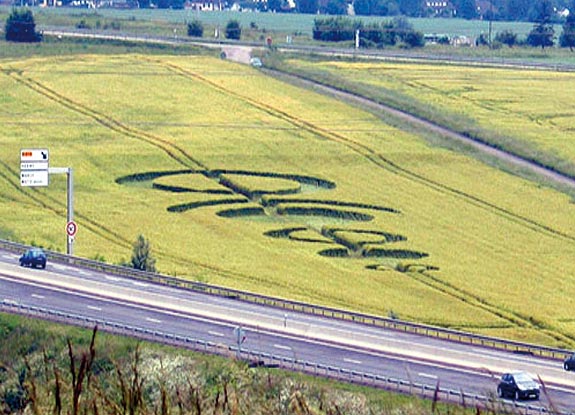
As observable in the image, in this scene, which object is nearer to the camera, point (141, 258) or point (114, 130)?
point (141, 258)

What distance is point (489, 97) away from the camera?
131 metres

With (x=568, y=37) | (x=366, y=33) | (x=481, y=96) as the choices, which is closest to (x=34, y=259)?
(x=481, y=96)

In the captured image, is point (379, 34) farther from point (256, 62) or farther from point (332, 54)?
point (256, 62)

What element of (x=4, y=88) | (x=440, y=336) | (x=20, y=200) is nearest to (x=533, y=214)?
(x=20, y=200)

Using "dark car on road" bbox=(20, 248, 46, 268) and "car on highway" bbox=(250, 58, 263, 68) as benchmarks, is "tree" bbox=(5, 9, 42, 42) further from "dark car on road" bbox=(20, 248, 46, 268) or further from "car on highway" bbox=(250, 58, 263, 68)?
"dark car on road" bbox=(20, 248, 46, 268)

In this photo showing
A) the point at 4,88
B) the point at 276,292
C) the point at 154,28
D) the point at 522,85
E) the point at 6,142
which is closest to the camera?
the point at 276,292

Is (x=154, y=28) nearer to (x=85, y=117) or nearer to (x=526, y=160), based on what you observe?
(x=85, y=117)

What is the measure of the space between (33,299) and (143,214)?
27.2 metres

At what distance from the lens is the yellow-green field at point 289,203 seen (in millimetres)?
64812

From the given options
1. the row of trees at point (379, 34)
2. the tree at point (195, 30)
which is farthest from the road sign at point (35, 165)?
the tree at point (195, 30)

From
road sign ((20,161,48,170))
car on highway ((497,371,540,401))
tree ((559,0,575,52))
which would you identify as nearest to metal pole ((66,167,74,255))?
road sign ((20,161,48,170))

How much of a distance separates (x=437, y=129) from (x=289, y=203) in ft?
111

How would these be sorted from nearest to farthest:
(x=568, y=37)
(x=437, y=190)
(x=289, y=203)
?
1. (x=289, y=203)
2. (x=437, y=190)
3. (x=568, y=37)

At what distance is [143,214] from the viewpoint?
80250 millimetres
